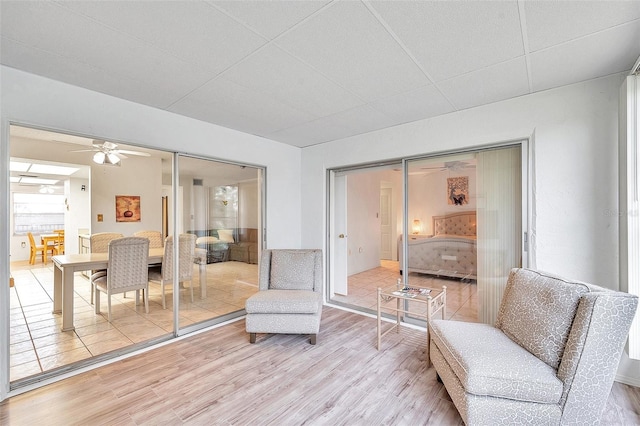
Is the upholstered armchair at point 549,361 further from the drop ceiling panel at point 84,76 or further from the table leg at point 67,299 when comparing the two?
the table leg at point 67,299

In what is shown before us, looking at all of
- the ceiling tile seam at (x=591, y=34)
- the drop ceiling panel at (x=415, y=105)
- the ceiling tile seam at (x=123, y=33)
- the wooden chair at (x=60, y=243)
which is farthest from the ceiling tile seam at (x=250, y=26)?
the wooden chair at (x=60, y=243)

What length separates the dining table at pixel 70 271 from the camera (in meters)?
3.07

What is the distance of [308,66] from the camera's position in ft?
6.77

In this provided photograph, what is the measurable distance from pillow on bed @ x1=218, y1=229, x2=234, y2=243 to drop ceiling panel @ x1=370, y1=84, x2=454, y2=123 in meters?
2.44

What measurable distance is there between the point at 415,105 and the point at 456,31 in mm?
1136

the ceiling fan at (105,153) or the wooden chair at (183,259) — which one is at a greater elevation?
the ceiling fan at (105,153)

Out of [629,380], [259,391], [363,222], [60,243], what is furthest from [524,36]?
[60,243]

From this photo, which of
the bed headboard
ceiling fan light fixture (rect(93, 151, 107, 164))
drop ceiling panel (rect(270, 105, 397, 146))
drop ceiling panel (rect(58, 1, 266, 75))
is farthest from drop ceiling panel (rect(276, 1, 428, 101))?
ceiling fan light fixture (rect(93, 151, 107, 164))

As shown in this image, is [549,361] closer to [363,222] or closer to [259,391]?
[259,391]

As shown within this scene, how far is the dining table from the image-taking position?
3.07 meters

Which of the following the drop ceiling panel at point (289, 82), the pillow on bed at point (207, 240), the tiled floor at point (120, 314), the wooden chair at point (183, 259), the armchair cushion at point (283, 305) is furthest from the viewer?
the pillow on bed at point (207, 240)

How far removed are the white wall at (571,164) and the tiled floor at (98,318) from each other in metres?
3.43

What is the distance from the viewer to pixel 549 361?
1.58 m

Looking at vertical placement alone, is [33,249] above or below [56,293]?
above
